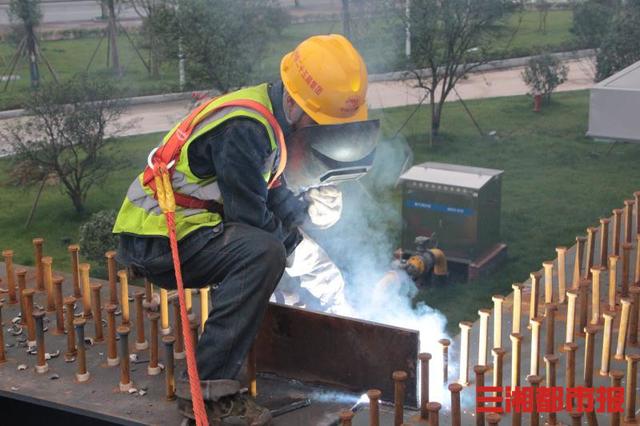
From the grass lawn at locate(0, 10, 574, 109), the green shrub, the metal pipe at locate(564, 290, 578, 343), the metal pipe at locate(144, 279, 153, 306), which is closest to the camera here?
the metal pipe at locate(564, 290, 578, 343)

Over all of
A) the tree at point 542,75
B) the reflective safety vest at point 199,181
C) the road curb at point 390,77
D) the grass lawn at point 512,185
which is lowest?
the grass lawn at point 512,185

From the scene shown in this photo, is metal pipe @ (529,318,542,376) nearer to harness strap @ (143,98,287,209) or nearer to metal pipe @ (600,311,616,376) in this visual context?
metal pipe @ (600,311,616,376)

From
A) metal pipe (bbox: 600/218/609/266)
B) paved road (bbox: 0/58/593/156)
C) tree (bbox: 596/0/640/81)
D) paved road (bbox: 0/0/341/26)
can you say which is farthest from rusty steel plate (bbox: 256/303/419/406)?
paved road (bbox: 0/0/341/26)

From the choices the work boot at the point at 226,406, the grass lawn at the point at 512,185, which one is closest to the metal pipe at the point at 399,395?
Answer: the work boot at the point at 226,406

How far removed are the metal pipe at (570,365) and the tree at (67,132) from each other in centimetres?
710

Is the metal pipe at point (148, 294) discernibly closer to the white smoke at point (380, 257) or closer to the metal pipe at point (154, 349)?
the metal pipe at point (154, 349)

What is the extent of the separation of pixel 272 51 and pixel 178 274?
1153 cm

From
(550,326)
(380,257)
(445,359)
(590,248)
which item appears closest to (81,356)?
(445,359)

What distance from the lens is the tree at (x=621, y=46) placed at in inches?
535

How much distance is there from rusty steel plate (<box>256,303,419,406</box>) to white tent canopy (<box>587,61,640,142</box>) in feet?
4.88

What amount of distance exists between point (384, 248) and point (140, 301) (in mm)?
4280

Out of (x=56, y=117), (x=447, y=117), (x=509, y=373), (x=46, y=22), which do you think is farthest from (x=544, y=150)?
(x=46, y=22)

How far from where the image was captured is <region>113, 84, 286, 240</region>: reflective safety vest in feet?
13.3

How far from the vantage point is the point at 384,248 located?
8.91m
